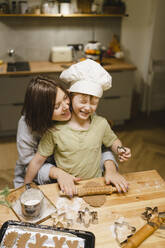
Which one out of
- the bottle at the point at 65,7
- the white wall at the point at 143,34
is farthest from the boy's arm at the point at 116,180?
the white wall at the point at 143,34

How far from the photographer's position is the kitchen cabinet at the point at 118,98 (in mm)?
3025

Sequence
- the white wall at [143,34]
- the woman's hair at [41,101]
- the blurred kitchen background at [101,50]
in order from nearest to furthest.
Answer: the woman's hair at [41,101] → the blurred kitchen background at [101,50] → the white wall at [143,34]

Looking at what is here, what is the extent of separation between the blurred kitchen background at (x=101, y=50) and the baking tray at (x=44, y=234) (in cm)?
172

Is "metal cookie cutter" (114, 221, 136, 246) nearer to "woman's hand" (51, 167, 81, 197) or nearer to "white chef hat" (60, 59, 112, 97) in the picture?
"woman's hand" (51, 167, 81, 197)

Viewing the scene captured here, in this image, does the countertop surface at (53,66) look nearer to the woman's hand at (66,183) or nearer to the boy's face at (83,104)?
the boy's face at (83,104)

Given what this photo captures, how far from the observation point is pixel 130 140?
3080 millimetres

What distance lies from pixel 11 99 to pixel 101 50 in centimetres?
129

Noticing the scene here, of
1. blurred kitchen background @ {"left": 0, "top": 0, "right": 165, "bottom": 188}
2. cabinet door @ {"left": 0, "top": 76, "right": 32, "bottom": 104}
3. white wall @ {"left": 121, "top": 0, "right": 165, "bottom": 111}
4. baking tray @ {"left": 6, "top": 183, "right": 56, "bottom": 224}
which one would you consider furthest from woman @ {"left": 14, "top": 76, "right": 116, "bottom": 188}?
white wall @ {"left": 121, "top": 0, "right": 165, "bottom": 111}

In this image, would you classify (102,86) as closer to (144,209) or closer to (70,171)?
(70,171)

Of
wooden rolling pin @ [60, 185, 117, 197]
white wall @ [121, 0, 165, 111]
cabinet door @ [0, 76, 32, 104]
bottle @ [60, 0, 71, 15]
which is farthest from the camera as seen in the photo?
white wall @ [121, 0, 165, 111]

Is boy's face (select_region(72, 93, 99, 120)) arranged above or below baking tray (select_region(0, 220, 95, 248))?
above

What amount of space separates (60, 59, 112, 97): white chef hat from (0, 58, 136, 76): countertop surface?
5.44 ft

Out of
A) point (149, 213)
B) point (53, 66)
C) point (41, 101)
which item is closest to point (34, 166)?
point (41, 101)

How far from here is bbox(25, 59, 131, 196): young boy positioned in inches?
45.9
